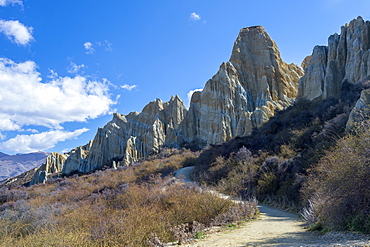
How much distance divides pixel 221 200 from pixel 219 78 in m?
39.2

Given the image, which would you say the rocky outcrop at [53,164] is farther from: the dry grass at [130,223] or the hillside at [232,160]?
the dry grass at [130,223]

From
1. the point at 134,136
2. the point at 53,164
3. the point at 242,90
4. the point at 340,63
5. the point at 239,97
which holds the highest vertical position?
the point at 242,90

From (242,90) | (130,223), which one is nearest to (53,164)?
(242,90)

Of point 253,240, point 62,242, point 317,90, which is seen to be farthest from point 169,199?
point 317,90

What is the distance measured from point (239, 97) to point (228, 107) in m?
2.80

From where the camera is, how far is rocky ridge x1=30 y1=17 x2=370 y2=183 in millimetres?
31545

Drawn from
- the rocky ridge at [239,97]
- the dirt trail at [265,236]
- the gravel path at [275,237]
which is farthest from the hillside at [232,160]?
the dirt trail at [265,236]

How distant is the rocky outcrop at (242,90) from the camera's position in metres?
42.8

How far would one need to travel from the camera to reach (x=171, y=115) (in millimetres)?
57344

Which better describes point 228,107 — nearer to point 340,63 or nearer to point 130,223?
point 340,63

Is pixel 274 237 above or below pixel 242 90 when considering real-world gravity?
below

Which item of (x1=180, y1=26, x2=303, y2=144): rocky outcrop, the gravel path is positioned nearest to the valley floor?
the gravel path

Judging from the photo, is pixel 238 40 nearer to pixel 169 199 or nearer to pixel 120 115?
pixel 120 115

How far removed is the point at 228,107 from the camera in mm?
43469
